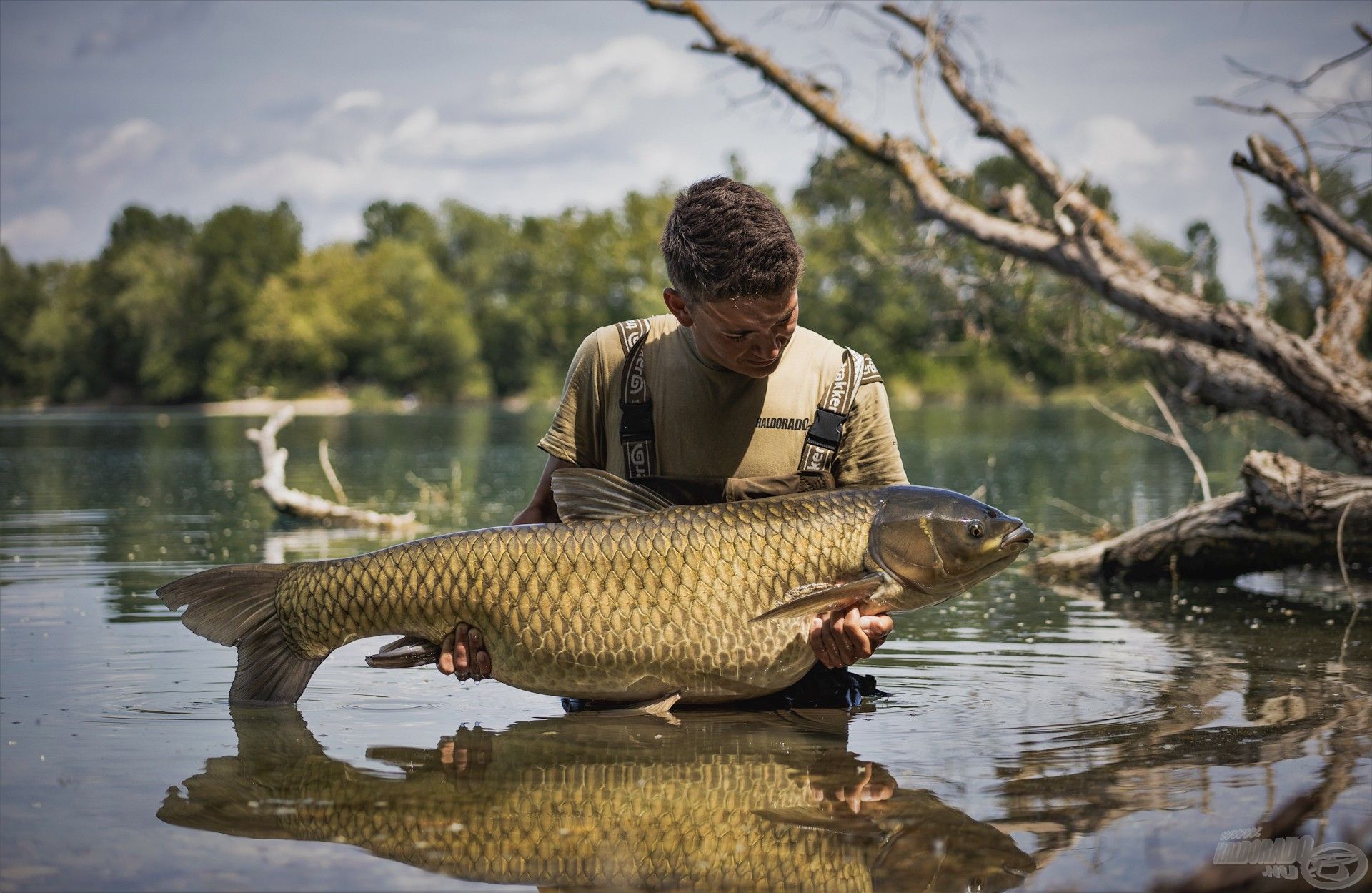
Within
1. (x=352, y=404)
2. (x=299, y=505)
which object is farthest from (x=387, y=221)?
(x=299, y=505)

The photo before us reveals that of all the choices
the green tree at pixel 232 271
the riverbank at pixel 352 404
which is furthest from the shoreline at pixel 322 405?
the green tree at pixel 232 271

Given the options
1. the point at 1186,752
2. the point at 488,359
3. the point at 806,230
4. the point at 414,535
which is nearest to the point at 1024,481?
the point at 414,535

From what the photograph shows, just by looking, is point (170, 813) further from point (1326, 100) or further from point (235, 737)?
point (1326, 100)

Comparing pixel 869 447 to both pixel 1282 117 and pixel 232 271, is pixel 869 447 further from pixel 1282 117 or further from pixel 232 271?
pixel 232 271

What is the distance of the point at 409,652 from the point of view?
486cm

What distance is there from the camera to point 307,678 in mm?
5074

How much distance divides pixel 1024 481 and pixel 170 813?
58.8 feet

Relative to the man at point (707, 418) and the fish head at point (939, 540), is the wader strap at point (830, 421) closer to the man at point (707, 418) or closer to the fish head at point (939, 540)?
the man at point (707, 418)

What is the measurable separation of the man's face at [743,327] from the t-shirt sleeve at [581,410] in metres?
0.42

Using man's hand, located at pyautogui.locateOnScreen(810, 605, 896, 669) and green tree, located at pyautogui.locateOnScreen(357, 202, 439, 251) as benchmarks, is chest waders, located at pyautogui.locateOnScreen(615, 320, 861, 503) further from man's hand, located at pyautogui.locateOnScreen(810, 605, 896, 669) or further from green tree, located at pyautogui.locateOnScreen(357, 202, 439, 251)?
green tree, located at pyautogui.locateOnScreen(357, 202, 439, 251)

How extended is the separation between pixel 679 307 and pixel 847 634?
1313 mm

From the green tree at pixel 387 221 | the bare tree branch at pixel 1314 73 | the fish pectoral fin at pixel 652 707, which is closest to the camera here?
the fish pectoral fin at pixel 652 707

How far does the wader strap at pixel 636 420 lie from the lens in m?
5.17

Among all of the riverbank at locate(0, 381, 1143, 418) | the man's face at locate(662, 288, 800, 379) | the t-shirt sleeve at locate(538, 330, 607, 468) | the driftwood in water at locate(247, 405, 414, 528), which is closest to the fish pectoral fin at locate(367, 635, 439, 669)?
the t-shirt sleeve at locate(538, 330, 607, 468)
